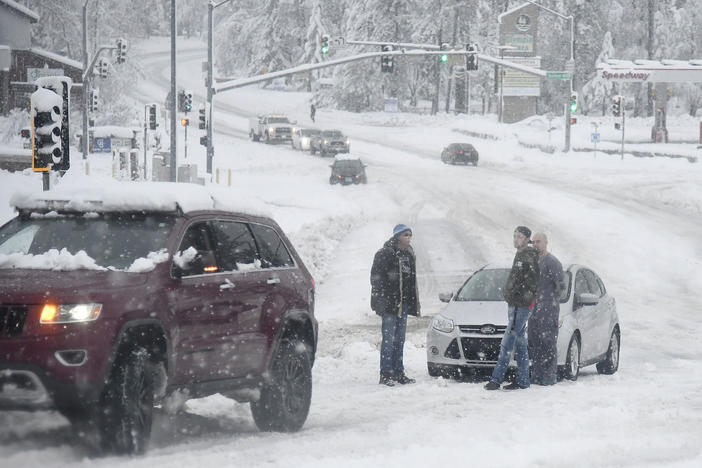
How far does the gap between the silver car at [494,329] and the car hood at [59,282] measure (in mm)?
6462

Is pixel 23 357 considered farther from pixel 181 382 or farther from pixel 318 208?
pixel 318 208

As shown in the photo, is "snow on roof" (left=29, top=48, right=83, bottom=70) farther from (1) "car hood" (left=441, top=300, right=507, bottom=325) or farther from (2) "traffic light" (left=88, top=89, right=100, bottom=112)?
(1) "car hood" (left=441, top=300, right=507, bottom=325)

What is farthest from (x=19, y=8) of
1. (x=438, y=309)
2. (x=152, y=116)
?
(x=438, y=309)

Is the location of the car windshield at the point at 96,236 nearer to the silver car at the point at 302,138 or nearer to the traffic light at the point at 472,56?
the traffic light at the point at 472,56

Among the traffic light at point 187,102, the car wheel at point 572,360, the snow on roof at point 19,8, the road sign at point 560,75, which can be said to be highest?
the snow on roof at point 19,8

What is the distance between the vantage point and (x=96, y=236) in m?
7.82

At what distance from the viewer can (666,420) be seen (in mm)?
9242

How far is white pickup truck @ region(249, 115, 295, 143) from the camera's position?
2820 inches

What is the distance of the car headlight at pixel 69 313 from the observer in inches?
268

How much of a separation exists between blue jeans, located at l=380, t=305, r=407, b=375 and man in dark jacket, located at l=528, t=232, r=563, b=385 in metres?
1.52

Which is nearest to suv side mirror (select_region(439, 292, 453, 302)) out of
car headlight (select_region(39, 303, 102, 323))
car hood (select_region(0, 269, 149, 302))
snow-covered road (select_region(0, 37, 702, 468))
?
snow-covered road (select_region(0, 37, 702, 468))

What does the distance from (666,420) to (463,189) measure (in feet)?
124

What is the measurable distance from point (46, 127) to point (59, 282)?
7109mm

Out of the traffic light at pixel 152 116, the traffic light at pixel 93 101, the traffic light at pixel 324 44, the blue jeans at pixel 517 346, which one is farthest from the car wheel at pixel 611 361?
the traffic light at pixel 93 101
